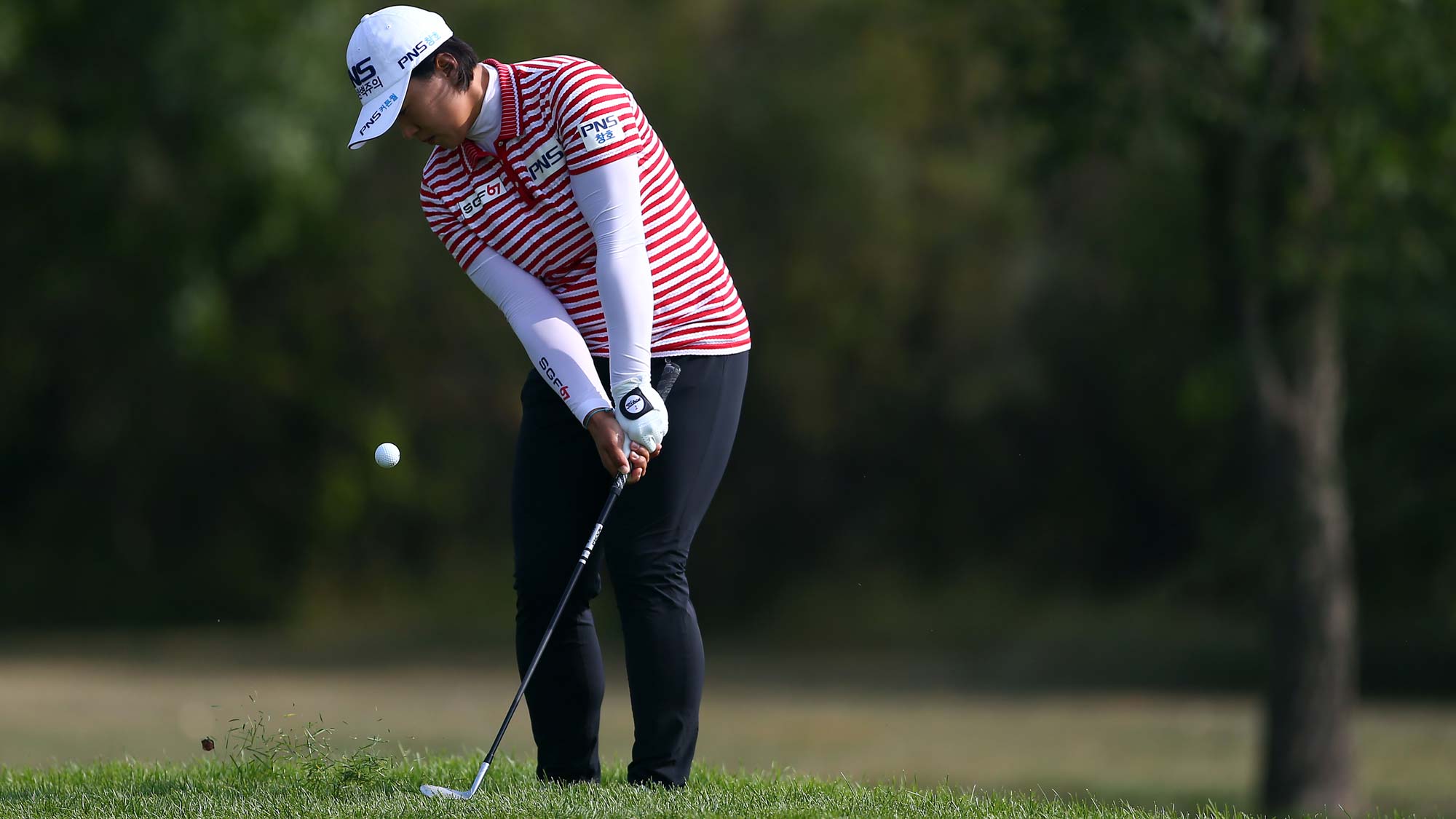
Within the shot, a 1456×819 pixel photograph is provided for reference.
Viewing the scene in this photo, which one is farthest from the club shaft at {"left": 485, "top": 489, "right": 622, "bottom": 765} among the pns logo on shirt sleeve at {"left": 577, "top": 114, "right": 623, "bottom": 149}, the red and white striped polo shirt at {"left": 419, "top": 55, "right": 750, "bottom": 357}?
the pns logo on shirt sleeve at {"left": 577, "top": 114, "right": 623, "bottom": 149}

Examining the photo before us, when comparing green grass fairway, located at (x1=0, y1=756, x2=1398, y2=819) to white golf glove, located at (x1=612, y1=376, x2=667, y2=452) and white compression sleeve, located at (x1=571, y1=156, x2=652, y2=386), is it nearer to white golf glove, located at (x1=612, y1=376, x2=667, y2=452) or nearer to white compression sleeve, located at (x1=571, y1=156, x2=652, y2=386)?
white golf glove, located at (x1=612, y1=376, x2=667, y2=452)

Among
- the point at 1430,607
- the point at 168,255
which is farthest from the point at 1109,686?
the point at 168,255

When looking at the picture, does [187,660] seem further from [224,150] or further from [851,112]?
[851,112]

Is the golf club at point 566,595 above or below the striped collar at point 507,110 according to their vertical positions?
below

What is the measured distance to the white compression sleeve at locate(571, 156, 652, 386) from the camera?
416 cm

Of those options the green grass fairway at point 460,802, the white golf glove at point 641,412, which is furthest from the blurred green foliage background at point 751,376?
the white golf glove at point 641,412

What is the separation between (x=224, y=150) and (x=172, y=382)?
19.6ft

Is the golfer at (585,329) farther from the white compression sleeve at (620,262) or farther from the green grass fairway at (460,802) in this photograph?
the green grass fairway at (460,802)

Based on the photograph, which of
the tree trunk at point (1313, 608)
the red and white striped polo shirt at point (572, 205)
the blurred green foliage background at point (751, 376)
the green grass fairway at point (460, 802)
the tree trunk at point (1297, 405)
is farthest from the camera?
the blurred green foliage background at point (751, 376)

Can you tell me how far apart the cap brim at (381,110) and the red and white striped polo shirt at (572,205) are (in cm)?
27

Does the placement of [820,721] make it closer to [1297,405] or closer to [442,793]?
[1297,405]

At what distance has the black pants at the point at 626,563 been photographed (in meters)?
4.23

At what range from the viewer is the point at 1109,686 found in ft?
63.7

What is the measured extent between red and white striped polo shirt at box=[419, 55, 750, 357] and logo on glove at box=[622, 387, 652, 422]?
260mm
